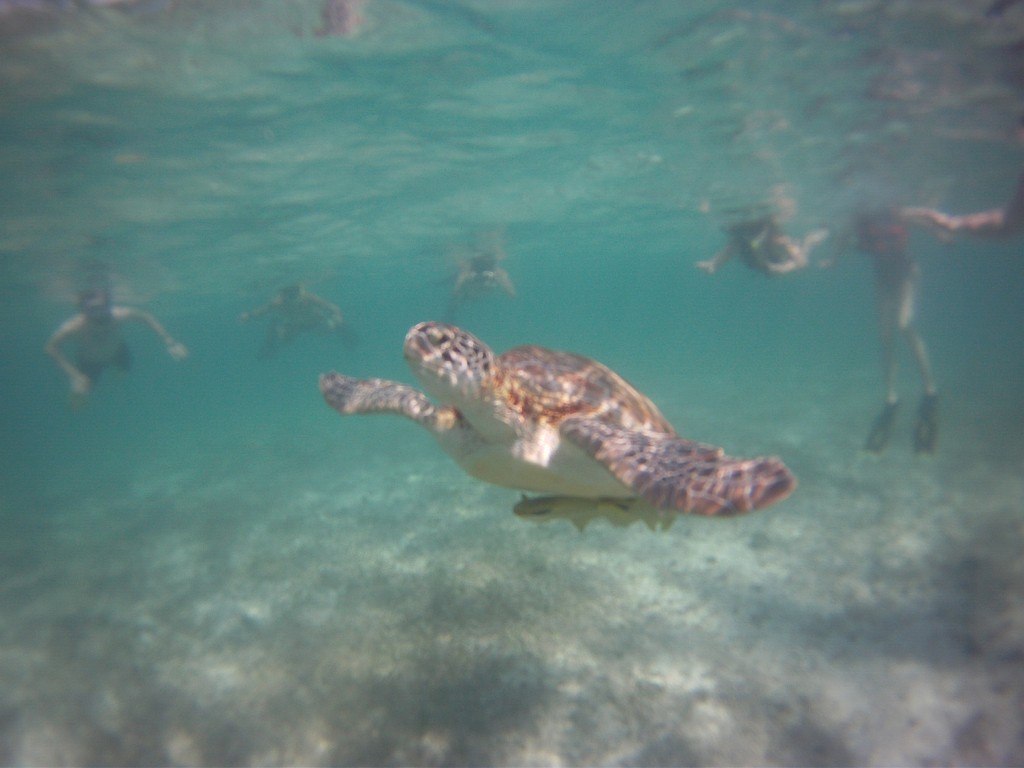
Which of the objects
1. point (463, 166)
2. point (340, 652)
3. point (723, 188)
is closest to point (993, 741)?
point (340, 652)

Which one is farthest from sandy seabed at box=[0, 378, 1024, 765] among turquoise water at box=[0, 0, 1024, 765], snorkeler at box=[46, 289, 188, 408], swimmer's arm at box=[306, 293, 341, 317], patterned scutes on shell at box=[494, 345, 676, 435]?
swimmer's arm at box=[306, 293, 341, 317]

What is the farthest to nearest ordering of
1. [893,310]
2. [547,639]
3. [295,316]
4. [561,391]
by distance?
[295,316] → [893,310] → [547,639] → [561,391]

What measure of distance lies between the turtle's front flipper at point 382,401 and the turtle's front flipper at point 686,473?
155 centimetres

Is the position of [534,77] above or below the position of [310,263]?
above

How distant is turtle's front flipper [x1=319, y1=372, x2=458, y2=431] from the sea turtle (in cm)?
1

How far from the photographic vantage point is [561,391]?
494 centimetres

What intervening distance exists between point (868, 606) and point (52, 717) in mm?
A: 10289

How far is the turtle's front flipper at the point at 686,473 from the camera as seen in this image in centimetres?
282

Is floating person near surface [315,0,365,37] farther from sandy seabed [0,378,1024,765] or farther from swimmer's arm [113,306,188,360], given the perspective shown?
sandy seabed [0,378,1024,765]

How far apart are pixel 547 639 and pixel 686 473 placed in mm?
4318

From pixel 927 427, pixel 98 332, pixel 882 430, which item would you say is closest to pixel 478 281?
pixel 98 332

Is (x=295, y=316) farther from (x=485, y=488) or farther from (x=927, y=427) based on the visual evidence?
(x=927, y=427)

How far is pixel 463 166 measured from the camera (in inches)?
784

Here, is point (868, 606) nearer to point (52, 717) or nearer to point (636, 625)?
point (636, 625)
